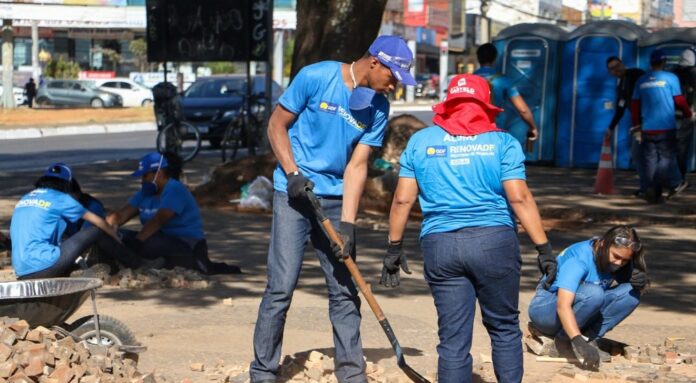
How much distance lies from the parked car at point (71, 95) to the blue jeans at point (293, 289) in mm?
45267

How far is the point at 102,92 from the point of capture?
50.3 metres

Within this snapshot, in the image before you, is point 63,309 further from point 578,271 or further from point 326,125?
point 578,271

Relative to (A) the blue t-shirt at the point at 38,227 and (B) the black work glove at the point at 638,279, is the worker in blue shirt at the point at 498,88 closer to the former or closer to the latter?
(B) the black work glove at the point at 638,279

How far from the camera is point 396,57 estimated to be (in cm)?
552

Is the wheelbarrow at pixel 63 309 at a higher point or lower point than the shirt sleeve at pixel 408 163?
lower

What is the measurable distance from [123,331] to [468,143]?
6.46 feet

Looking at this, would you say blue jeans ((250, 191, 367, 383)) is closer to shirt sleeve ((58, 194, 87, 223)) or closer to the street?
shirt sleeve ((58, 194, 87, 223))

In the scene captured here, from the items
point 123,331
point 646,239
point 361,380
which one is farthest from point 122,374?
point 646,239

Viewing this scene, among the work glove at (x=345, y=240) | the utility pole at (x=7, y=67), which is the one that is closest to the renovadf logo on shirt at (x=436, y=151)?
the work glove at (x=345, y=240)

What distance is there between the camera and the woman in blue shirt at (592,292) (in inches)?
255

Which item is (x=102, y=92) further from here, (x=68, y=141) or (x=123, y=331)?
(x=123, y=331)

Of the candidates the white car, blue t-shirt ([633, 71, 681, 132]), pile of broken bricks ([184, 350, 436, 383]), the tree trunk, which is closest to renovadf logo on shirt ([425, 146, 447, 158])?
pile of broken bricks ([184, 350, 436, 383])

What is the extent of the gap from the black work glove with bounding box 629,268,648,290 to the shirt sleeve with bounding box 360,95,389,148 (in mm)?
1765

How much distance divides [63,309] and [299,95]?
1451 millimetres
